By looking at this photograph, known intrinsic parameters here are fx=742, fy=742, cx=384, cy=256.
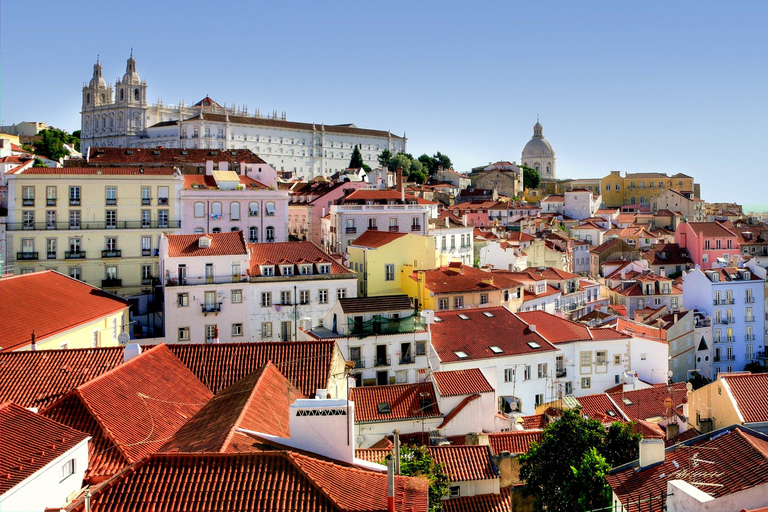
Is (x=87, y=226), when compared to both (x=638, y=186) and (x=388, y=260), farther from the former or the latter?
(x=638, y=186)

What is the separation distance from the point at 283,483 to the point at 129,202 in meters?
36.3

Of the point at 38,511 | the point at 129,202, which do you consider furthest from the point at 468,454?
the point at 129,202

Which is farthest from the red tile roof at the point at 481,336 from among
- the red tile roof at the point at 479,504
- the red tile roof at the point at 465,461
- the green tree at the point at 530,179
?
the green tree at the point at 530,179

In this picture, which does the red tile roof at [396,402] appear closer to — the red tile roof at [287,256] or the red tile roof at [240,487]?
the red tile roof at [287,256]

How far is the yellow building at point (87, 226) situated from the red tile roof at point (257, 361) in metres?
23.5

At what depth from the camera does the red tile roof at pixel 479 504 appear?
19250mm

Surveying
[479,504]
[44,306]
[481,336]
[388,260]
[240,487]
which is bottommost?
[479,504]

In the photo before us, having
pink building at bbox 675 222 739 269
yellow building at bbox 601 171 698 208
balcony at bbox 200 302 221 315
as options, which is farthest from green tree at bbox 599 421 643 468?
yellow building at bbox 601 171 698 208

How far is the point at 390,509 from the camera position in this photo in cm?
1029

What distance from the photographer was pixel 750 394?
22.1 metres

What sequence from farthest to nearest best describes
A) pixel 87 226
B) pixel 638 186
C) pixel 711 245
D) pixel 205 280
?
pixel 638 186, pixel 711 245, pixel 87 226, pixel 205 280

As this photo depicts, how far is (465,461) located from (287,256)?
2057 cm

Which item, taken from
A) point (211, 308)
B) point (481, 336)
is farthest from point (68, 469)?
point (481, 336)

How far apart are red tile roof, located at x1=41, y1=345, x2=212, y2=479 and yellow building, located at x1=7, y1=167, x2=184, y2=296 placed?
987 inches
